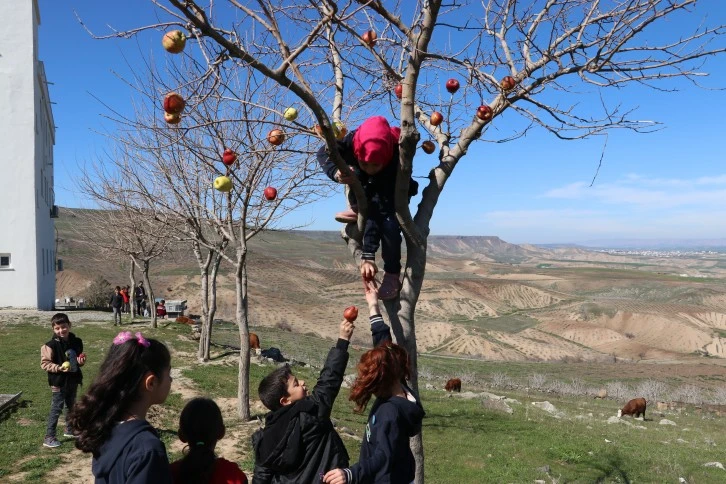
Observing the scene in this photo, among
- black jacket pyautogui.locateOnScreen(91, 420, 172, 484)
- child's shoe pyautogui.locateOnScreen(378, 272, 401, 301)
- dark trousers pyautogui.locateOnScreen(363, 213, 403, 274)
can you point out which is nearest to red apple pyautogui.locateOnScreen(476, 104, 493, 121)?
dark trousers pyautogui.locateOnScreen(363, 213, 403, 274)

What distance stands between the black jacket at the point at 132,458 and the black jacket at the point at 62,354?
15.1ft

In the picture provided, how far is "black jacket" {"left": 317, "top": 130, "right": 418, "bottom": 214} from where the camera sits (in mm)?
3393

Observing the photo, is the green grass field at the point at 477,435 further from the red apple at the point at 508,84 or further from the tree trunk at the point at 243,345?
the red apple at the point at 508,84

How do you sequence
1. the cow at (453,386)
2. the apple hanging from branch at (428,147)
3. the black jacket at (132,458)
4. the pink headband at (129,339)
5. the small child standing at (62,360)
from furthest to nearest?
1. the cow at (453,386)
2. the small child standing at (62,360)
3. the apple hanging from branch at (428,147)
4. the pink headband at (129,339)
5. the black jacket at (132,458)

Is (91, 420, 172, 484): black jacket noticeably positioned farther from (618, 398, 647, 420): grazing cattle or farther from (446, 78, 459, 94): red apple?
(618, 398, 647, 420): grazing cattle

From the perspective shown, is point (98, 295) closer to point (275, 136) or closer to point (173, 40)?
point (275, 136)

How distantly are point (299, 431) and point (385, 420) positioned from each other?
53 centimetres

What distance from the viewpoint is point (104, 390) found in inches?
85.0

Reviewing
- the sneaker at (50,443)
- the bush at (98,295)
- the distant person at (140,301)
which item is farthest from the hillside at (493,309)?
the sneaker at (50,443)

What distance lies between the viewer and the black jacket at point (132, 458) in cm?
200

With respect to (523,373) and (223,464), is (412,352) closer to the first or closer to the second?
(223,464)

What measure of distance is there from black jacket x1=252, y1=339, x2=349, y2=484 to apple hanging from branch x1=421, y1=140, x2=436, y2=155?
162 cm

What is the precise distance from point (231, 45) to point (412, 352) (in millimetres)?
2263

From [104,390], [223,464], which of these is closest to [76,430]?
[104,390]
